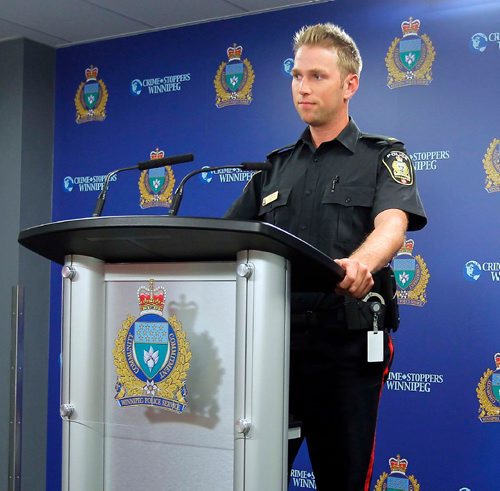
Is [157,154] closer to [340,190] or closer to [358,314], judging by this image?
[340,190]

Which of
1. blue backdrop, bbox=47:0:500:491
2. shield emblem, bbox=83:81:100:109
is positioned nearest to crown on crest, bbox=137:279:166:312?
blue backdrop, bbox=47:0:500:491

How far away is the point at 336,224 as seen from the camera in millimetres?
1989

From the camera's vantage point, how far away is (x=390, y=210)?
1880mm

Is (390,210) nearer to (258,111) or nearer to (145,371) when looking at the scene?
(145,371)

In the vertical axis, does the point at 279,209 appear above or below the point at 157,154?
below

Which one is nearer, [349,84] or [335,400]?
[335,400]

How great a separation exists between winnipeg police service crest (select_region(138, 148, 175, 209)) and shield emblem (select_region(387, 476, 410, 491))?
175cm

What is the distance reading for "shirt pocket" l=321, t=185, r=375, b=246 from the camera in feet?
6.46

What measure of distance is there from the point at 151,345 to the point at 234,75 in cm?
288

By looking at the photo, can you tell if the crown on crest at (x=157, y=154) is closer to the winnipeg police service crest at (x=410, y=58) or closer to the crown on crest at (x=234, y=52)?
the crown on crest at (x=234, y=52)

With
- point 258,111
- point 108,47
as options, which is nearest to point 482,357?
point 258,111

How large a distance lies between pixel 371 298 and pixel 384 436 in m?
1.89

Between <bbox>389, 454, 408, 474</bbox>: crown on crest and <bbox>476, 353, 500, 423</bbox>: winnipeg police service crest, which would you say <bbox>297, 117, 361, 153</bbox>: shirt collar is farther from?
<bbox>389, 454, 408, 474</bbox>: crown on crest

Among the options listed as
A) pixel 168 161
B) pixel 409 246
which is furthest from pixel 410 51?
pixel 168 161
